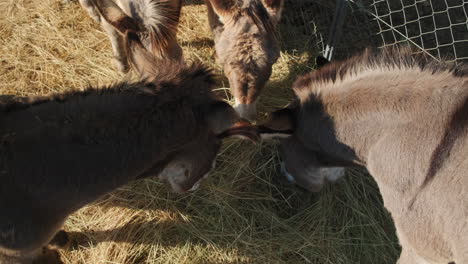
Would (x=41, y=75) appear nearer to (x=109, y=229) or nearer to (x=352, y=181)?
(x=109, y=229)

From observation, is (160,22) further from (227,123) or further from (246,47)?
(227,123)

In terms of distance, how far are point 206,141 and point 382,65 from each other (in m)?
1.13

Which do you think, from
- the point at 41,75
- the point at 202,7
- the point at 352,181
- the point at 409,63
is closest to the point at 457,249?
the point at 409,63

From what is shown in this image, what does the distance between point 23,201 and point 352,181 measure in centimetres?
262

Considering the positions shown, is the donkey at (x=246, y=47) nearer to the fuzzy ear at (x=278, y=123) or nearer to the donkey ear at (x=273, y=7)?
the donkey ear at (x=273, y=7)

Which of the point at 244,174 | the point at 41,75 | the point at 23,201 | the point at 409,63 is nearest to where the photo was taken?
the point at 23,201

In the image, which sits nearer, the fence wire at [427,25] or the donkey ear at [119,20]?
the donkey ear at [119,20]

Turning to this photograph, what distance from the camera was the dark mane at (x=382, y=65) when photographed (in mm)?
2188

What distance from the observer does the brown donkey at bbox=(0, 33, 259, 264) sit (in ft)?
6.63

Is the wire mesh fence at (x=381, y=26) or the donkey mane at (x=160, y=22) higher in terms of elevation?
the donkey mane at (x=160, y=22)

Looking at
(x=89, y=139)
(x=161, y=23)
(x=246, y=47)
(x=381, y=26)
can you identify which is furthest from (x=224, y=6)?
(x=381, y=26)

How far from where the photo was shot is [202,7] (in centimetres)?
462

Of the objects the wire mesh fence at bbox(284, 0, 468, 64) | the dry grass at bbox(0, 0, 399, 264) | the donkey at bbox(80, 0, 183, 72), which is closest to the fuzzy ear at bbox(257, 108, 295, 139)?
the donkey at bbox(80, 0, 183, 72)

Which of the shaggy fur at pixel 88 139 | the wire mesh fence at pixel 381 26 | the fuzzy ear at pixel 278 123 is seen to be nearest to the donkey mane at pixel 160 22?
the shaggy fur at pixel 88 139
